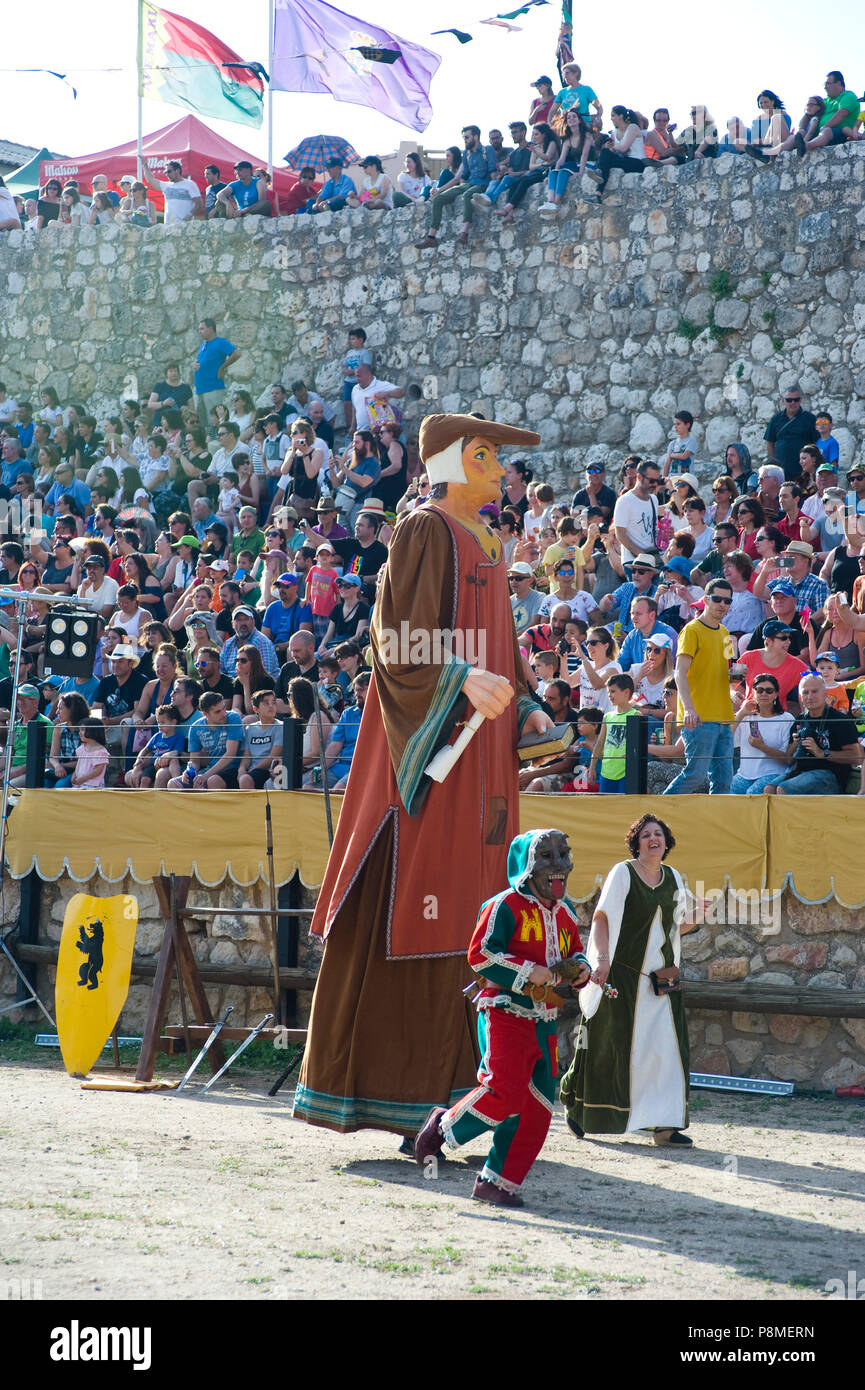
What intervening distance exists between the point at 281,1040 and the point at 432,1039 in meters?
2.13

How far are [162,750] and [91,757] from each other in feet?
1.84

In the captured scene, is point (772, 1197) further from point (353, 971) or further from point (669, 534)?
point (669, 534)

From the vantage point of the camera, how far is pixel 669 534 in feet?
39.7

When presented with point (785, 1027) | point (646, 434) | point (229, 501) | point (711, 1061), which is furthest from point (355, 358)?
point (785, 1027)

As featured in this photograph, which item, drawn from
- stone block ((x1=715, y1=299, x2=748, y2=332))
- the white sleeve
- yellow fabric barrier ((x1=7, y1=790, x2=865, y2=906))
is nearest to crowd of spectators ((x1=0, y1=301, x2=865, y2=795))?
yellow fabric barrier ((x1=7, y1=790, x2=865, y2=906))

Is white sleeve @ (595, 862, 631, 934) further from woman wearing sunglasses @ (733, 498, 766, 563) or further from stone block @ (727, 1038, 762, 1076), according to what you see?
woman wearing sunglasses @ (733, 498, 766, 563)

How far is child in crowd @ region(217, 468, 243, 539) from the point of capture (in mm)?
15914

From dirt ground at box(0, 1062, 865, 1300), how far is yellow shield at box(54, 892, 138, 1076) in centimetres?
100

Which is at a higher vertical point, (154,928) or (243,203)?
(243,203)

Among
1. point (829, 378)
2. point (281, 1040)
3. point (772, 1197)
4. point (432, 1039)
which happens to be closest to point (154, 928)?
point (281, 1040)

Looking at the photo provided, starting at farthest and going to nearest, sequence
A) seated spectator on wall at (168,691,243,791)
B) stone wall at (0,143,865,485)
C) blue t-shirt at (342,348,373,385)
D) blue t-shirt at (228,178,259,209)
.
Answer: blue t-shirt at (228,178,259,209) < blue t-shirt at (342,348,373,385) < stone wall at (0,143,865,485) < seated spectator on wall at (168,691,243,791)

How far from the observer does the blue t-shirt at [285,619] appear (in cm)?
1171

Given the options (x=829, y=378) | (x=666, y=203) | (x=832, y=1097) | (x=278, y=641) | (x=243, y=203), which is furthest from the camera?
(x=243, y=203)

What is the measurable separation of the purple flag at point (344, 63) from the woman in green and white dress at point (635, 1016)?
15.2 m
